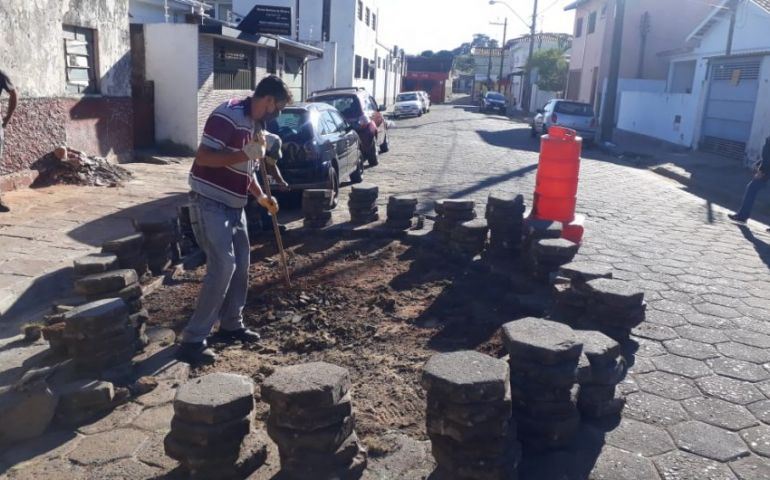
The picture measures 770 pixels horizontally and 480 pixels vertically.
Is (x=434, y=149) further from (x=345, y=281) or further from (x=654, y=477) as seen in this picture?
(x=654, y=477)

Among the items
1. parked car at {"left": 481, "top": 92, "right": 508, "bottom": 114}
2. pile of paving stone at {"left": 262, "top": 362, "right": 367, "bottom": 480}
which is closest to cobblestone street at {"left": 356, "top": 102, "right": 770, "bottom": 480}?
pile of paving stone at {"left": 262, "top": 362, "right": 367, "bottom": 480}

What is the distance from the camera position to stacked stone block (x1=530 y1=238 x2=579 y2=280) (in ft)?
18.5

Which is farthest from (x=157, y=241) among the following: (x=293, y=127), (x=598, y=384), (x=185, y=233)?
(x=598, y=384)

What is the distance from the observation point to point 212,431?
2.96 meters

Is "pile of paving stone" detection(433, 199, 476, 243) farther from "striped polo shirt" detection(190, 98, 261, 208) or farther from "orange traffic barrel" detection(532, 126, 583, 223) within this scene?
"striped polo shirt" detection(190, 98, 261, 208)

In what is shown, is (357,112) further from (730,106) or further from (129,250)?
(730,106)

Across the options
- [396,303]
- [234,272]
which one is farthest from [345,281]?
[234,272]

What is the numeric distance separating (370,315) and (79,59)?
8591 millimetres

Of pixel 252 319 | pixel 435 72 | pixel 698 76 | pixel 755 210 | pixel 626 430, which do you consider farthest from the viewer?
pixel 435 72

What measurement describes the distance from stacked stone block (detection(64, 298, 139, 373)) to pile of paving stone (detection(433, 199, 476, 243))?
368cm

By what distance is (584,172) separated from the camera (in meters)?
15.0

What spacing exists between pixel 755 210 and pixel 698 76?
1095 centimetres

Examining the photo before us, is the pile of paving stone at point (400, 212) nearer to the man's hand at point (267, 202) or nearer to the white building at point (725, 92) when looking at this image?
the man's hand at point (267, 202)

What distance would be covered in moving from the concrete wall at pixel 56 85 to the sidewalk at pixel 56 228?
30.1 inches
